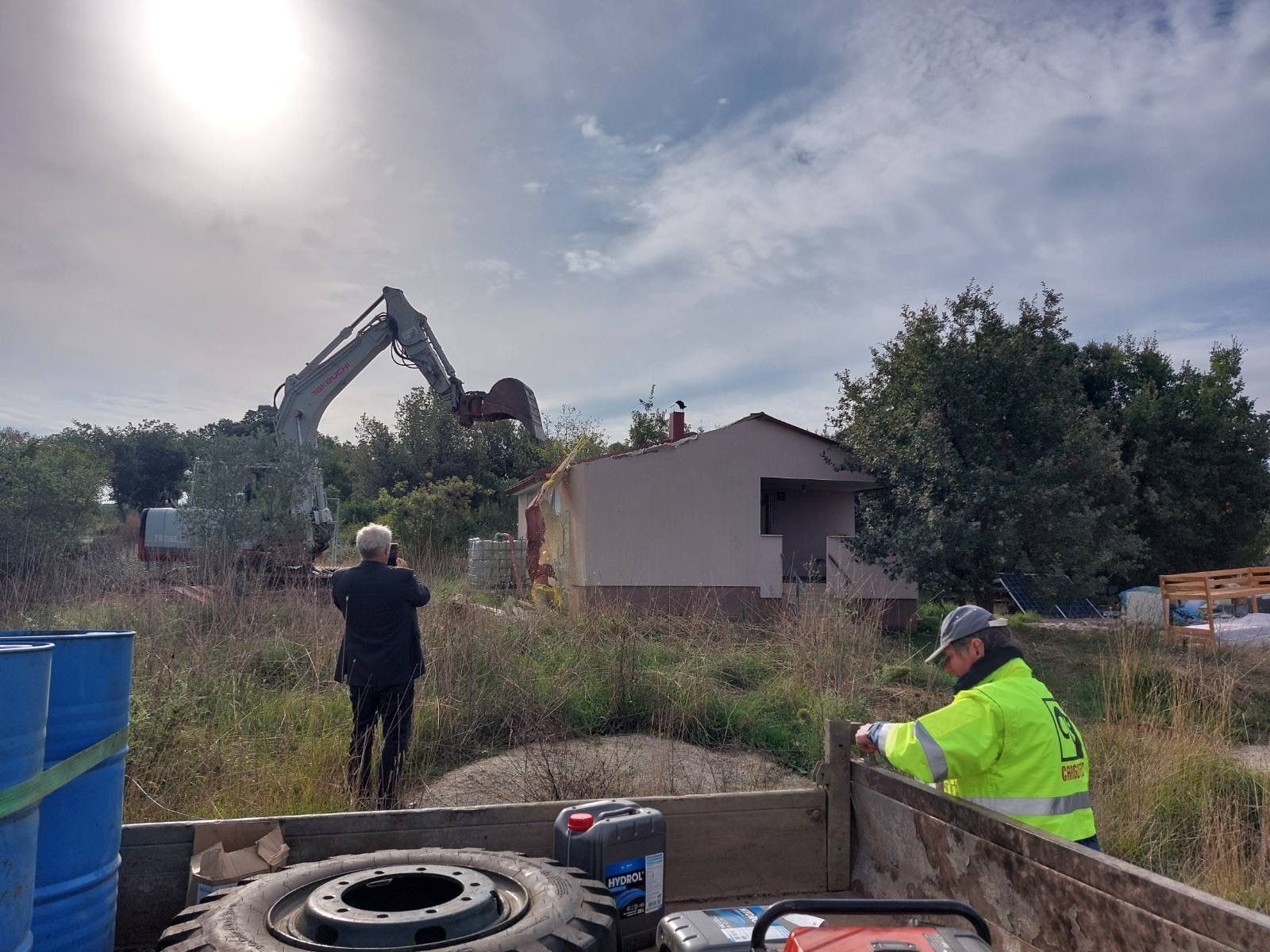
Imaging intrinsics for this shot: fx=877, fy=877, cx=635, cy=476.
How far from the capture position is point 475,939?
83.4 inches

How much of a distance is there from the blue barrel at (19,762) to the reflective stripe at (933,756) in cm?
260

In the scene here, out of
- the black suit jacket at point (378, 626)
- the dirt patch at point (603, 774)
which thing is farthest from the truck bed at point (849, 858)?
the black suit jacket at point (378, 626)

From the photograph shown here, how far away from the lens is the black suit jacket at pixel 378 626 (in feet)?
18.8

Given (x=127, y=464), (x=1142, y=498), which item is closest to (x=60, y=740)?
(x=1142, y=498)

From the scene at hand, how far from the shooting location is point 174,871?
2.87 m

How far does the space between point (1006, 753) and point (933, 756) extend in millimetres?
285

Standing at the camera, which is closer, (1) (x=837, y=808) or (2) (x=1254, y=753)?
(1) (x=837, y=808)

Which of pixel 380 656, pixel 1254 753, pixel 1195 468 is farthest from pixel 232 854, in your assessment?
pixel 1195 468

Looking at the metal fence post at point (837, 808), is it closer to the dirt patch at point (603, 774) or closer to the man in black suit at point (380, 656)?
the dirt patch at point (603, 774)

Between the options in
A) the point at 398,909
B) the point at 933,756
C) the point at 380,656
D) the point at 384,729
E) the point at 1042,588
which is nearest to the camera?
the point at 398,909

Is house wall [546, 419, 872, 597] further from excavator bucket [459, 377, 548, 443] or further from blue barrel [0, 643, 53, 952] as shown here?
blue barrel [0, 643, 53, 952]

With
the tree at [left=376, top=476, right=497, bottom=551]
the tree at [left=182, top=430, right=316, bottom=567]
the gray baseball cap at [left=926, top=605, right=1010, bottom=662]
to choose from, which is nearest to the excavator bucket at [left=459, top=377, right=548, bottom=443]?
the tree at [left=182, top=430, right=316, bottom=567]

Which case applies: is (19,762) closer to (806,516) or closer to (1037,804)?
(1037,804)

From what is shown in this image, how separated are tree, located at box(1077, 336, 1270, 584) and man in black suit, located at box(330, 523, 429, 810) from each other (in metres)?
28.6
